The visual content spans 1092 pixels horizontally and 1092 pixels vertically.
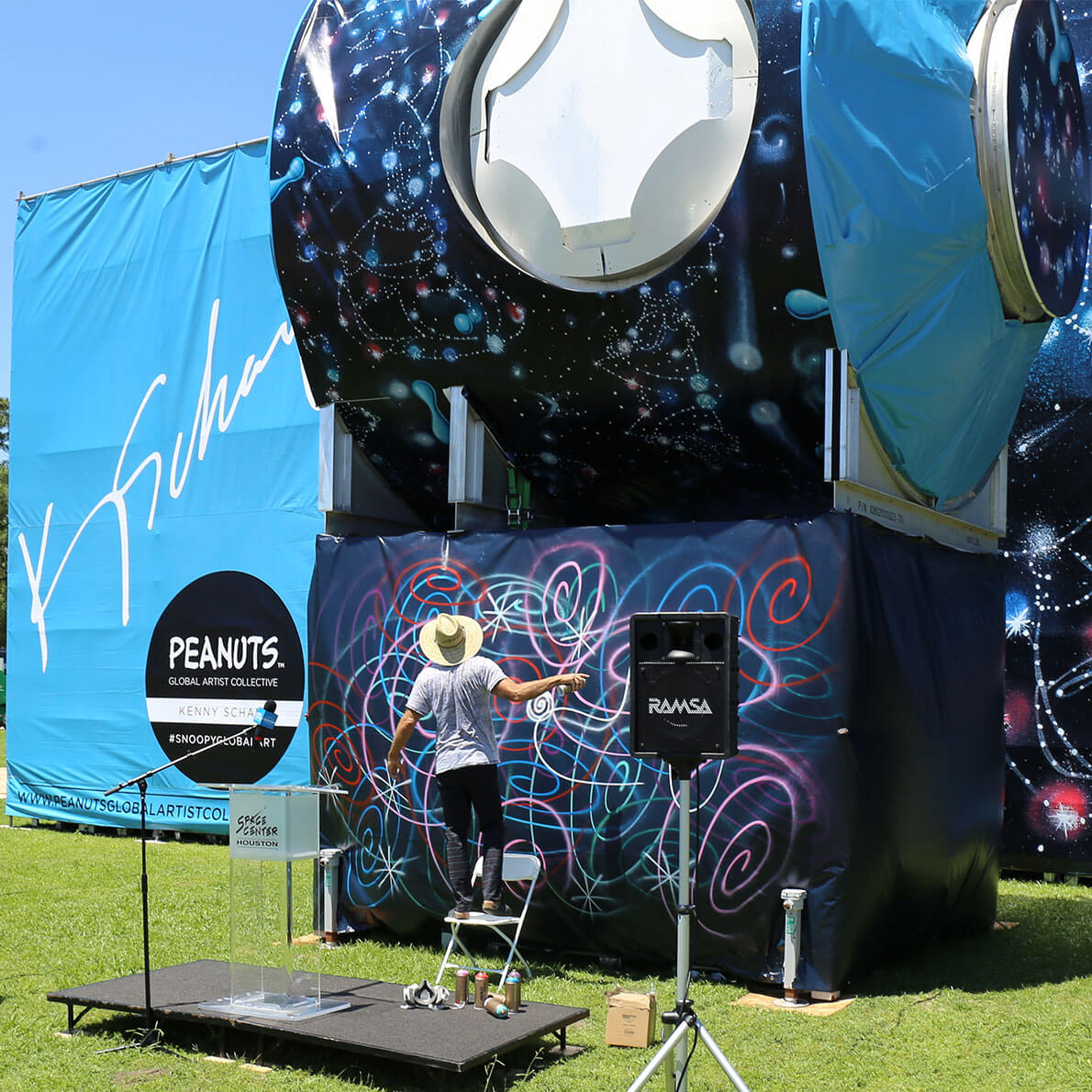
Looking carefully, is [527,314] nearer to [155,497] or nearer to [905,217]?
[905,217]

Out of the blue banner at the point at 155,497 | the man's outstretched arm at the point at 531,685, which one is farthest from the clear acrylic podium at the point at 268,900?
the blue banner at the point at 155,497

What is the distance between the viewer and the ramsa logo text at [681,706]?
5336 millimetres

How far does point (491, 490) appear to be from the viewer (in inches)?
336

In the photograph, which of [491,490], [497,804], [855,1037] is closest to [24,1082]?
[497,804]

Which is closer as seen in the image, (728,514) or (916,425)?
(916,425)

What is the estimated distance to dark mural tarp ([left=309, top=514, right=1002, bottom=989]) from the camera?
7.14 m

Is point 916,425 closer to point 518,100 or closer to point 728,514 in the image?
point 728,514

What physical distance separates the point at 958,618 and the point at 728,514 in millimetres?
1601

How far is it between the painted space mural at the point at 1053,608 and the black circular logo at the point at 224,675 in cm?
643

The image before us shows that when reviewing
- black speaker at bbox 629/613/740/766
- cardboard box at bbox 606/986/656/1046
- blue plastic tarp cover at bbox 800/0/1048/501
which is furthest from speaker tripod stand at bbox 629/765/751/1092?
blue plastic tarp cover at bbox 800/0/1048/501

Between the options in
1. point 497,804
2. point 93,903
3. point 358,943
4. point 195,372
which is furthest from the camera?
point 195,372

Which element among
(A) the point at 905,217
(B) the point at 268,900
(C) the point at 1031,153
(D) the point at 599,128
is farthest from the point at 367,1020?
(C) the point at 1031,153

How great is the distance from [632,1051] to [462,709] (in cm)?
212

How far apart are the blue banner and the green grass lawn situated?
3791mm
